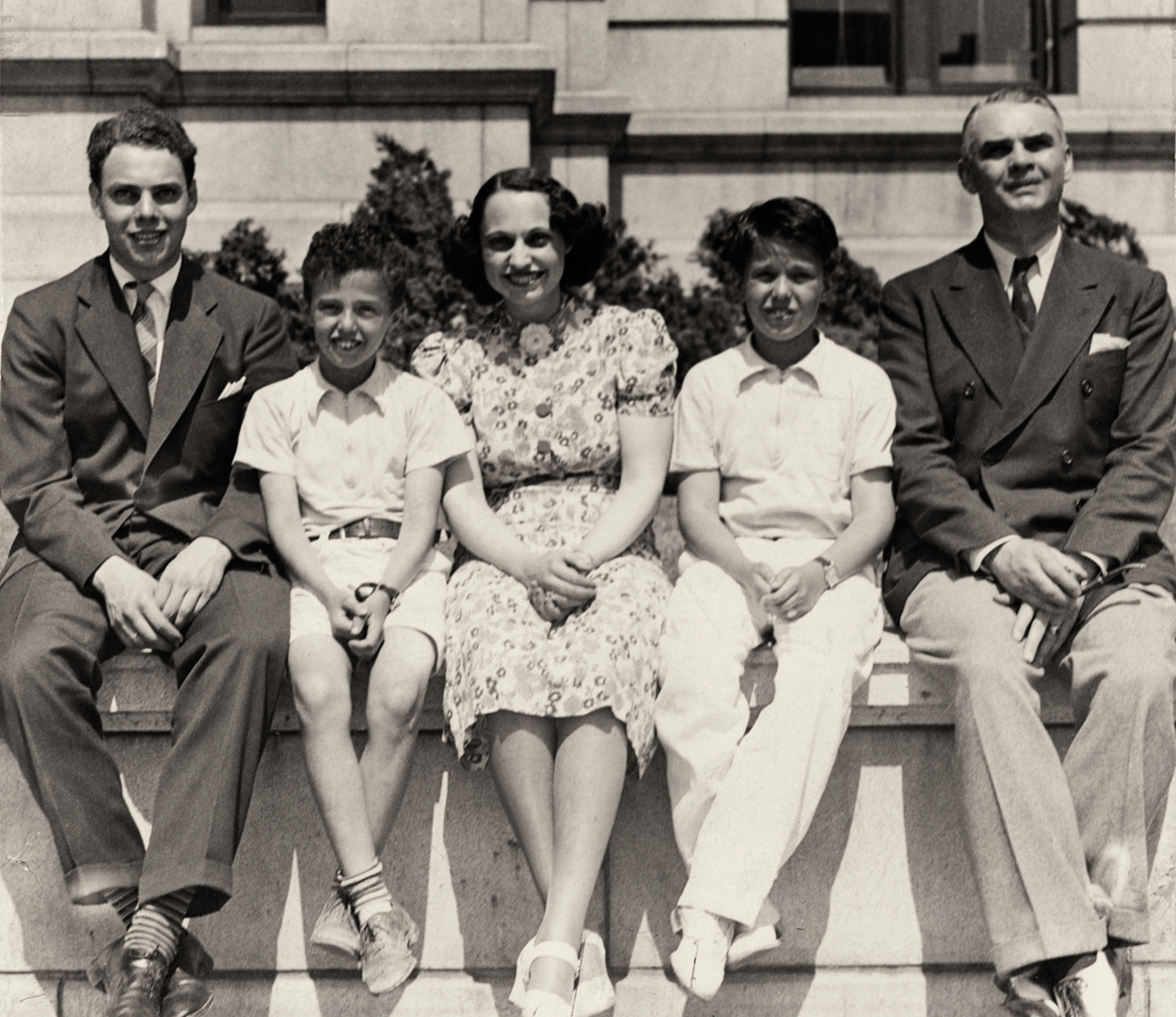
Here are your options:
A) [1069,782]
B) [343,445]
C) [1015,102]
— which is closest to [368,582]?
[343,445]

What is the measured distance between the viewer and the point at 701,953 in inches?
144

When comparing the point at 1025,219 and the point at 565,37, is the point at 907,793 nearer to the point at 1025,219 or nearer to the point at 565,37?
the point at 1025,219

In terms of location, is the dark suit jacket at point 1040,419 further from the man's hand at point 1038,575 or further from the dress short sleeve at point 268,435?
the dress short sleeve at point 268,435

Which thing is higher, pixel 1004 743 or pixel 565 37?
pixel 565 37

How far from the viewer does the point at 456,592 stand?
422 centimetres

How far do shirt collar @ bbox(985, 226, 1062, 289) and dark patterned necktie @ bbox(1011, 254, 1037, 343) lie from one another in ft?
0.05

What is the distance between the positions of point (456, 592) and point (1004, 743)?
58.7 inches

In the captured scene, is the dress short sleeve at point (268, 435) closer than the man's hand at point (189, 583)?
No

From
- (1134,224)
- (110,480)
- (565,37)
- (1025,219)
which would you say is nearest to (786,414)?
(1025,219)

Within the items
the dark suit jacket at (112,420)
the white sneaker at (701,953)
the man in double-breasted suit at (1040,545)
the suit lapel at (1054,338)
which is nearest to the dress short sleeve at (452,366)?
the dark suit jacket at (112,420)

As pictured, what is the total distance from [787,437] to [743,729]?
93 centimetres

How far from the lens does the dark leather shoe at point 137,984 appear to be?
3.54m

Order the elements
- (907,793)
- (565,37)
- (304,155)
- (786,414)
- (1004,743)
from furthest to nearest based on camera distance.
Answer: (565,37) → (304,155) → (786,414) → (907,793) → (1004,743)

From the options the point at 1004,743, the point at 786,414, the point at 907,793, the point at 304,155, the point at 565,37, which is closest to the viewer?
the point at 1004,743
